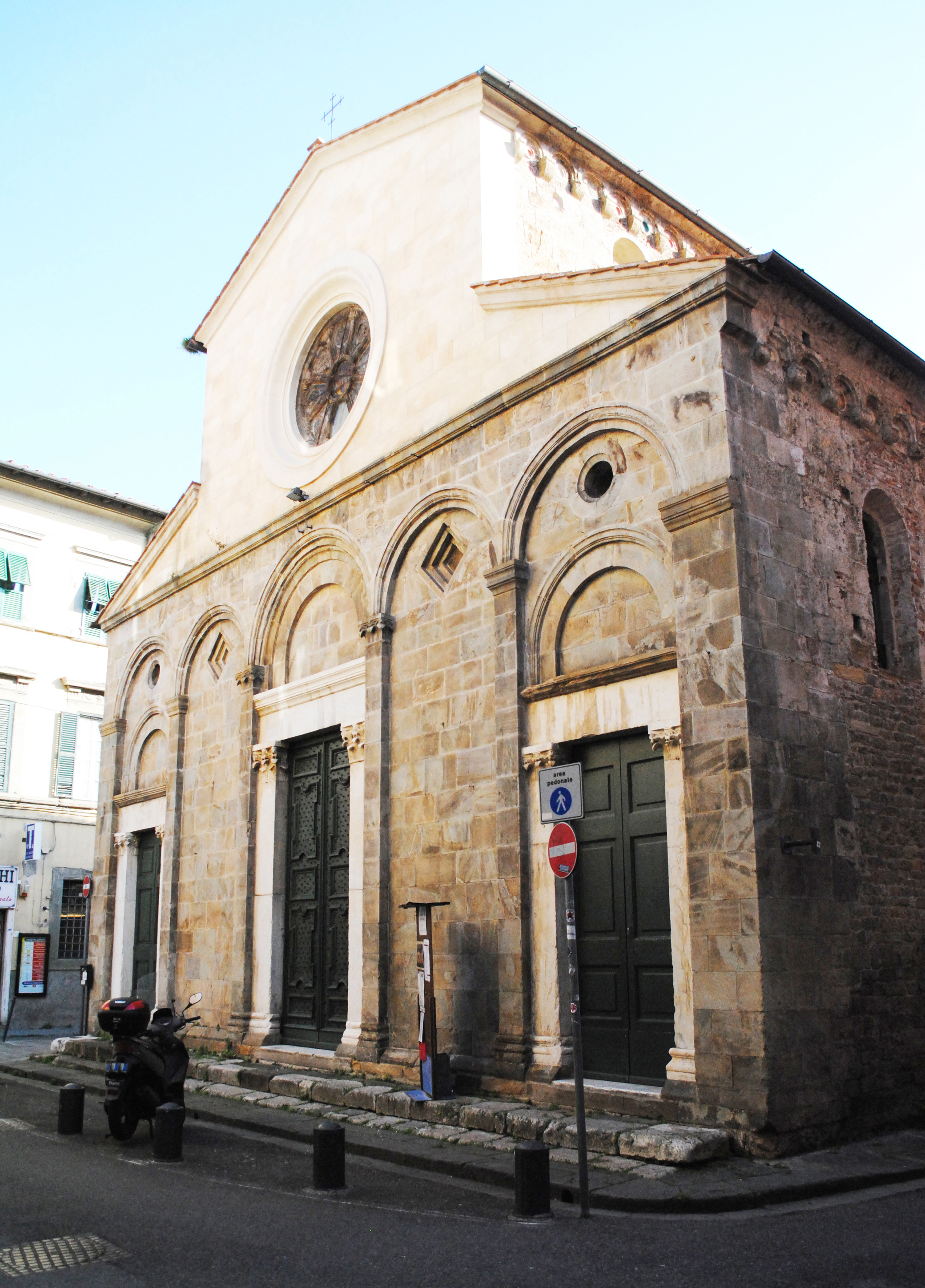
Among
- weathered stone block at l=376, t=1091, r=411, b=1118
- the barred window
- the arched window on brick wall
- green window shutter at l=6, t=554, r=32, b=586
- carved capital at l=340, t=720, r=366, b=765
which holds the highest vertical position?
green window shutter at l=6, t=554, r=32, b=586

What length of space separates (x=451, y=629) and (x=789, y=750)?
4.05m

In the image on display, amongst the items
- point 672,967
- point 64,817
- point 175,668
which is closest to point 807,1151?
point 672,967

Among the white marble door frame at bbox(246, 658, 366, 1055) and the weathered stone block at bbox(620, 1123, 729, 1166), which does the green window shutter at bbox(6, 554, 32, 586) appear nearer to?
the white marble door frame at bbox(246, 658, 366, 1055)

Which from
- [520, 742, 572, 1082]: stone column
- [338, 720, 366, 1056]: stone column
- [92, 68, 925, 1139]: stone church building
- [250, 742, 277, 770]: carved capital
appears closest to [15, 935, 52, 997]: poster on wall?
[92, 68, 925, 1139]: stone church building

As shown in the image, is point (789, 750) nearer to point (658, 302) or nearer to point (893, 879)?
point (893, 879)

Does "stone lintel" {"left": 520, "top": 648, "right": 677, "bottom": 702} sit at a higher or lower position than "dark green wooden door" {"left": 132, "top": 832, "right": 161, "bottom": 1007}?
higher

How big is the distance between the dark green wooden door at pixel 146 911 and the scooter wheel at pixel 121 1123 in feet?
22.8

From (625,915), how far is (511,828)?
1396 mm

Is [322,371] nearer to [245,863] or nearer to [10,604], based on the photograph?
[245,863]

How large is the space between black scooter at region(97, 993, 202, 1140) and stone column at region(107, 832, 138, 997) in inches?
302

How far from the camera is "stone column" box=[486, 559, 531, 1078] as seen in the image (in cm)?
982

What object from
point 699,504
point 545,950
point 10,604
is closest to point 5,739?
point 10,604

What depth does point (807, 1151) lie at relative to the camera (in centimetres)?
783

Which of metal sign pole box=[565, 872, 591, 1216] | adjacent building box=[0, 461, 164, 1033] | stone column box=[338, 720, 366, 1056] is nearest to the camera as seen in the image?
metal sign pole box=[565, 872, 591, 1216]
